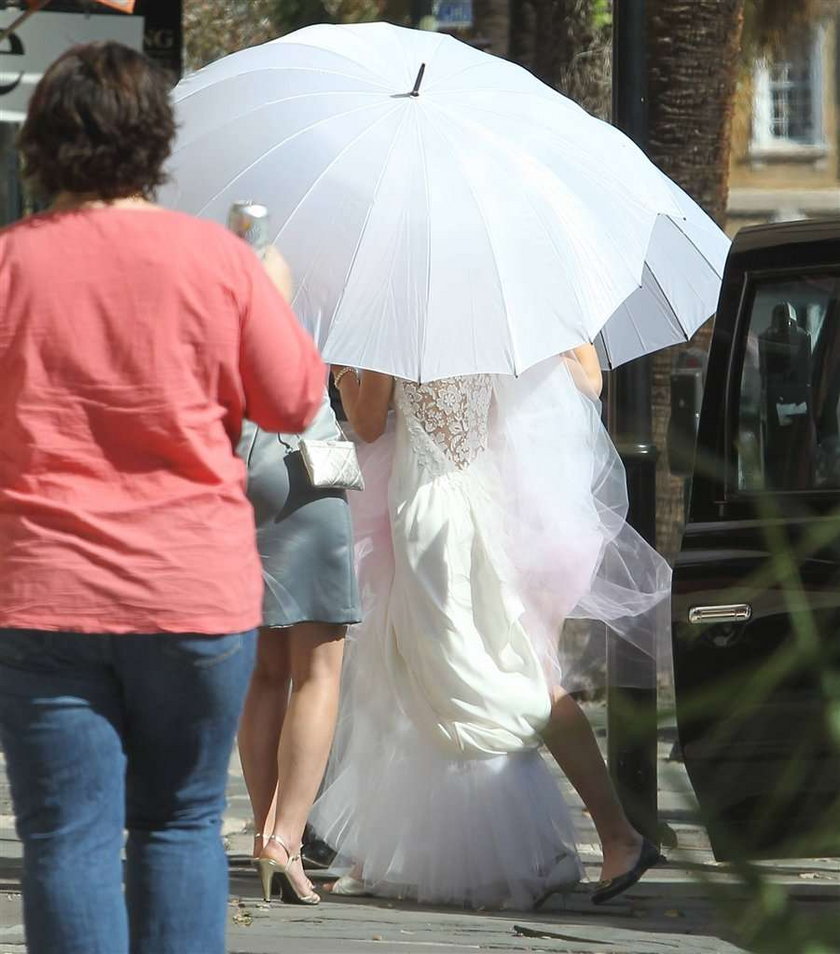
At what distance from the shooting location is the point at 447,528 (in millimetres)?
5012

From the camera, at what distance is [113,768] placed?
3064 mm

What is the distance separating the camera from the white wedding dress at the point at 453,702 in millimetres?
4984

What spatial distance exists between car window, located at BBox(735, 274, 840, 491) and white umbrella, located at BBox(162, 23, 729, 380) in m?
0.36

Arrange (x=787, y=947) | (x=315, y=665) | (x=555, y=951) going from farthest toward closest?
(x=315, y=665) → (x=555, y=951) → (x=787, y=947)

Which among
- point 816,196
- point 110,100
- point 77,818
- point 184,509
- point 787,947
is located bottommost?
point 816,196

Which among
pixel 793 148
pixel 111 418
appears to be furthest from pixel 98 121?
pixel 793 148

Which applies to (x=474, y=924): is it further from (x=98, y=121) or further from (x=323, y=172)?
(x=98, y=121)

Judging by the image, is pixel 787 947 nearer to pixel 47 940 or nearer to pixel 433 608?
pixel 47 940

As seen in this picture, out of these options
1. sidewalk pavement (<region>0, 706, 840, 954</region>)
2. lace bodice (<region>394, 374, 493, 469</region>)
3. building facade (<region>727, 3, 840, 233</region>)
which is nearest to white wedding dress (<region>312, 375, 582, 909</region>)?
lace bodice (<region>394, 374, 493, 469</region>)

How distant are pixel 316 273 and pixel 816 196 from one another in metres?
29.4

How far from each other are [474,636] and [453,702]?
18 centimetres

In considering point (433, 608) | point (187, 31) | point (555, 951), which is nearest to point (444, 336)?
point (433, 608)

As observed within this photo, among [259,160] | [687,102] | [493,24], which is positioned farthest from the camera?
[493,24]

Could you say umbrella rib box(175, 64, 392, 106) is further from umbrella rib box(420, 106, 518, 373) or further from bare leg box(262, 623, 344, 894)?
bare leg box(262, 623, 344, 894)
